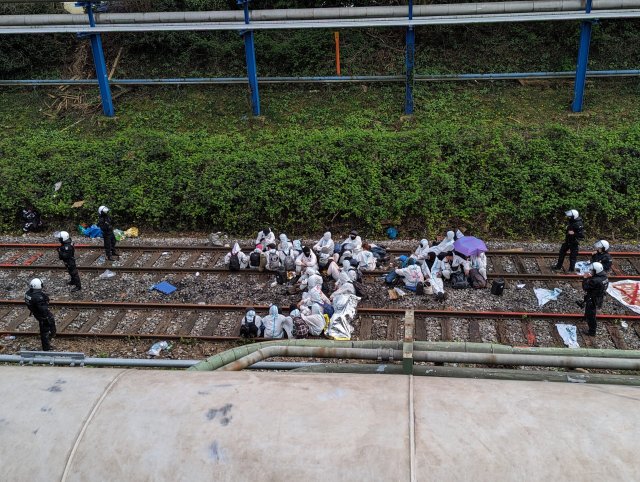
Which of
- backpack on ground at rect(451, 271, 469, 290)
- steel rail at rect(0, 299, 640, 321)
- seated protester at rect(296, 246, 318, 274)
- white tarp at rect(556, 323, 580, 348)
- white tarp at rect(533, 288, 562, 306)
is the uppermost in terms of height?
seated protester at rect(296, 246, 318, 274)

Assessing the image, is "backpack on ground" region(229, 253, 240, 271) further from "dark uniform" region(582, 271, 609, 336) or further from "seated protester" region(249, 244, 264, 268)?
"dark uniform" region(582, 271, 609, 336)

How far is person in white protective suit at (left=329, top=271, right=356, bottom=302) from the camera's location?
37.7 feet

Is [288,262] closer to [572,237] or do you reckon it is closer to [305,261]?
[305,261]

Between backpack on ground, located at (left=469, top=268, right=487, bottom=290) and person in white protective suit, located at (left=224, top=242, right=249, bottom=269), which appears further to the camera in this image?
person in white protective suit, located at (left=224, top=242, right=249, bottom=269)

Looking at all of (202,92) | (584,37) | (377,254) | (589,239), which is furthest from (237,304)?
(584,37)

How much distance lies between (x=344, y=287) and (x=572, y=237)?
15.5ft

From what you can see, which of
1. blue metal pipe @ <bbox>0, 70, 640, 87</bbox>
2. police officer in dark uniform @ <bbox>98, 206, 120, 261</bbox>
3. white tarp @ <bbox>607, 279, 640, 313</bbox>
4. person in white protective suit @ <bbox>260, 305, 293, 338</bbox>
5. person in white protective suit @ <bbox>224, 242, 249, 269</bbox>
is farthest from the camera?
blue metal pipe @ <bbox>0, 70, 640, 87</bbox>

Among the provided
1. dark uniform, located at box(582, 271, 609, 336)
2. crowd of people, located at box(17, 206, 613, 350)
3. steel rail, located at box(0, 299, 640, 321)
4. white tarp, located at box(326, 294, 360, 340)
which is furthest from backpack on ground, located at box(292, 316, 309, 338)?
dark uniform, located at box(582, 271, 609, 336)

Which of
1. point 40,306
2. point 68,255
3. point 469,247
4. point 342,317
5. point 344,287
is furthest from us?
point 68,255

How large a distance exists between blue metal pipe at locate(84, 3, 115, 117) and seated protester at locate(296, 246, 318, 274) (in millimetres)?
10103

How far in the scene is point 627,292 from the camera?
11.6 metres

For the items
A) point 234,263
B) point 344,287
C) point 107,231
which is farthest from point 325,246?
point 107,231

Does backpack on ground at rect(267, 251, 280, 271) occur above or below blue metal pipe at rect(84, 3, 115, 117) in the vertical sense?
below

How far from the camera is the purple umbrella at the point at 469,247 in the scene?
1185cm
